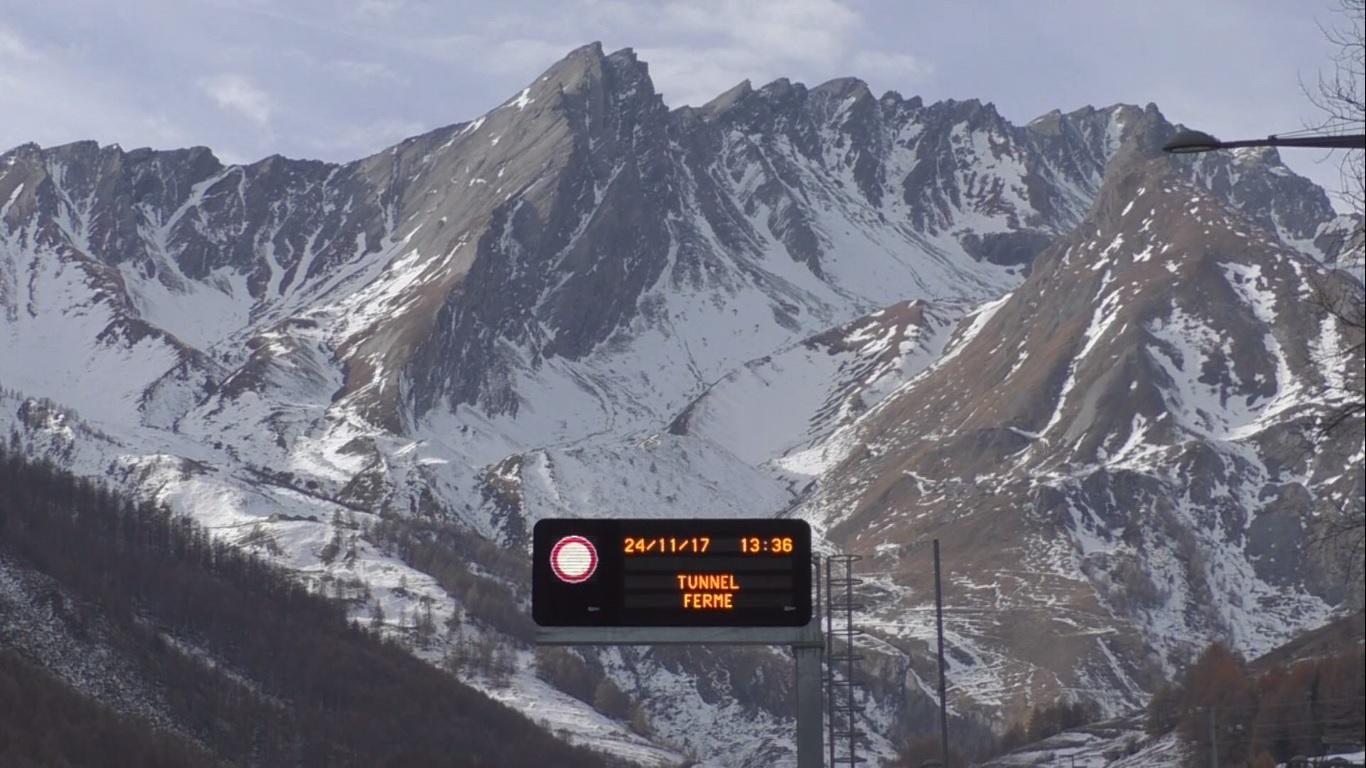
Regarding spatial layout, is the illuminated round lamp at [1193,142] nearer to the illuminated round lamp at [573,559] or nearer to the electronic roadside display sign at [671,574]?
the electronic roadside display sign at [671,574]

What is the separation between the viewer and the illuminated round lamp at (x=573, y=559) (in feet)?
84.1

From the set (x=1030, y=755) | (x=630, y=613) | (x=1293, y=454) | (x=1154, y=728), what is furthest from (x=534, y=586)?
(x=1030, y=755)

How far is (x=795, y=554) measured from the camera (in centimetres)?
2606

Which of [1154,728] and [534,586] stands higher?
[1154,728]

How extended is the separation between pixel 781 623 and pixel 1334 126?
360 inches

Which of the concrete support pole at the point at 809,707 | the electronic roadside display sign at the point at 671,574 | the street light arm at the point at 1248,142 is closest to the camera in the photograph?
the street light arm at the point at 1248,142

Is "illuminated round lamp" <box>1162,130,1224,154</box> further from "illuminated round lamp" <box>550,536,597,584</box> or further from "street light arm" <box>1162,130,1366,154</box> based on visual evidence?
"illuminated round lamp" <box>550,536,597,584</box>

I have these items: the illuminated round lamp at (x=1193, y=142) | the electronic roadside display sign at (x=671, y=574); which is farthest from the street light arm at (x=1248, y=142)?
the electronic roadside display sign at (x=671, y=574)

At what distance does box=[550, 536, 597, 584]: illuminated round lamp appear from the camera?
25625 millimetres

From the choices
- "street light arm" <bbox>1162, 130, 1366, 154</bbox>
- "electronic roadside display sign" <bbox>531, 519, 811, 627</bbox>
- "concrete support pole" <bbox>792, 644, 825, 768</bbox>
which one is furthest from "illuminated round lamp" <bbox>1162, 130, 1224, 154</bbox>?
"concrete support pole" <bbox>792, 644, 825, 768</bbox>

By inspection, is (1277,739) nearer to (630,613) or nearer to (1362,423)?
(630,613)

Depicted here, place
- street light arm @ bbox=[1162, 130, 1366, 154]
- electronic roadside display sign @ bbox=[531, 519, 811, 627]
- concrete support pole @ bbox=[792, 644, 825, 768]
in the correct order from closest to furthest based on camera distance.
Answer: street light arm @ bbox=[1162, 130, 1366, 154], electronic roadside display sign @ bbox=[531, 519, 811, 627], concrete support pole @ bbox=[792, 644, 825, 768]

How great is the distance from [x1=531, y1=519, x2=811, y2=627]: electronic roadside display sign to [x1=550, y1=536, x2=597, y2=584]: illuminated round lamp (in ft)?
0.04

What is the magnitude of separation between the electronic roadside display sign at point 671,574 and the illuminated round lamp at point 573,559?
11mm
